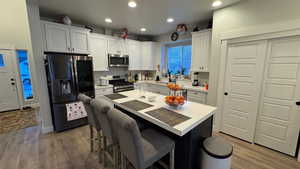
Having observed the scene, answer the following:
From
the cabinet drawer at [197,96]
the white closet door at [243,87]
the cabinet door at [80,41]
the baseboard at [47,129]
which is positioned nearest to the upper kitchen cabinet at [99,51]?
the cabinet door at [80,41]

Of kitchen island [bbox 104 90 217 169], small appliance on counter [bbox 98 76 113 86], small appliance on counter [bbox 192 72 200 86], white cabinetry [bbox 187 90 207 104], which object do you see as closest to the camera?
kitchen island [bbox 104 90 217 169]

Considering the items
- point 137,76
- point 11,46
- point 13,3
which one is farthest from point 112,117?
point 13,3

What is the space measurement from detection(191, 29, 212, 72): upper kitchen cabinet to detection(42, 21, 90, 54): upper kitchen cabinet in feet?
9.65

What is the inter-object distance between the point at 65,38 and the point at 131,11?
67.7 inches

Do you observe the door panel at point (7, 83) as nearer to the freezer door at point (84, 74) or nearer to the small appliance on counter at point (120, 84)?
the freezer door at point (84, 74)

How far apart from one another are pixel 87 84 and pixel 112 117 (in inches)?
91.2

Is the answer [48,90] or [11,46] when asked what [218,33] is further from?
[11,46]

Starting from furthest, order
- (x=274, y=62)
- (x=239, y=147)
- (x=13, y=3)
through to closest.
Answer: (x=13, y=3) → (x=239, y=147) → (x=274, y=62)

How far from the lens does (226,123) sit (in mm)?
2773

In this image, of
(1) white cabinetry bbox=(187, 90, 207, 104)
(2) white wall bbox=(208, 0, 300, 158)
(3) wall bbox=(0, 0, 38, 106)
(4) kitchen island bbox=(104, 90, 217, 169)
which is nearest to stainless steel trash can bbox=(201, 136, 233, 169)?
(4) kitchen island bbox=(104, 90, 217, 169)

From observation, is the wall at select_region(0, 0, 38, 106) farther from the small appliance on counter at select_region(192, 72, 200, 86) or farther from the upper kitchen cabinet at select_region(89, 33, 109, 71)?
the small appliance on counter at select_region(192, 72, 200, 86)

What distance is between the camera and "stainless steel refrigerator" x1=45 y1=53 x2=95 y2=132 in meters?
2.71

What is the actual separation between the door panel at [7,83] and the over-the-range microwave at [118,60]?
3322 mm

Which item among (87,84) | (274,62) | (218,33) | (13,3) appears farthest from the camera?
(13,3)
